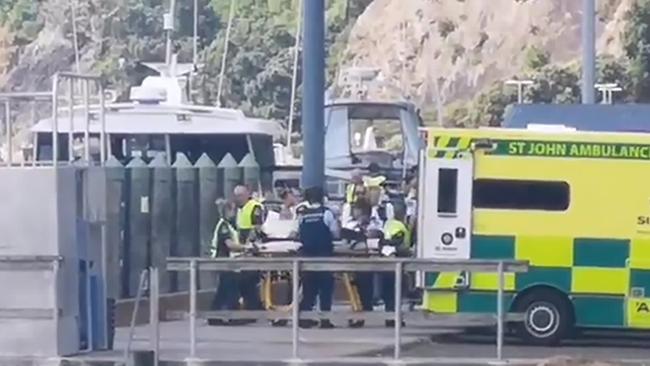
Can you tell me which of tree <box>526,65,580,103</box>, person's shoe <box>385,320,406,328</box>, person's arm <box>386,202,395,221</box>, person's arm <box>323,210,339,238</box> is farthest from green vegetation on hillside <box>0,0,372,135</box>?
person's shoe <box>385,320,406,328</box>

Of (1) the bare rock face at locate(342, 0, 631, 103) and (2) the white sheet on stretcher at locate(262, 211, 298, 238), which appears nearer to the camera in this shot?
(2) the white sheet on stretcher at locate(262, 211, 298, 238)

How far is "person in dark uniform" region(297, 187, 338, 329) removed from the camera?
19531 millimetres

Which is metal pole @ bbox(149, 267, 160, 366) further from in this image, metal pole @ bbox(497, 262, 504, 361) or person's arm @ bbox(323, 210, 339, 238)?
person's arm @ bbox(323, 210, 339, 238)

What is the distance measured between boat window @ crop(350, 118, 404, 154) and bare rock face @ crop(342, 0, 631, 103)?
36142mm

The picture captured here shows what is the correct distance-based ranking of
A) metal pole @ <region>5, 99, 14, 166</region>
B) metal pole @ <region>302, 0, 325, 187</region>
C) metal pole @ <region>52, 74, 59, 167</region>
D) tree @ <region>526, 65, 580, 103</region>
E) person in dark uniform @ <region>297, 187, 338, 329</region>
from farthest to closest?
tree @ <region>526, 65, 580, 103</region>, metal pole @ <region>302, 0, 325, 187</region>, person in dark uniform @ <region>297, 187, 338, 329</region>, metal pole @ <region>5, 99, 14, 166</region>, metal pole @ <region>52, 74, 59, 167</region>

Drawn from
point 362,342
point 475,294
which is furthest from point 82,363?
point 475,294

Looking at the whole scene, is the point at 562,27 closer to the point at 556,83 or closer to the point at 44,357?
the point at 556,83

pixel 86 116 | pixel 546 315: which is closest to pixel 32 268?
pixel 86 116

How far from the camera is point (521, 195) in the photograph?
62.5 feet

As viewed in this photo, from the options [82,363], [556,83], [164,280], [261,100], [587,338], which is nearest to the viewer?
[82,363]

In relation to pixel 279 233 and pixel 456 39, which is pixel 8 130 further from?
pixel 456 39

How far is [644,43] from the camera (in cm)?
6031

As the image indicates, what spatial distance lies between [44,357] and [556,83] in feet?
167

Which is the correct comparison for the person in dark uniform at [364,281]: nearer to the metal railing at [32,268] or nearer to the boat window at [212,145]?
the metal railing at [32,268]
